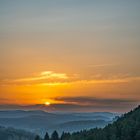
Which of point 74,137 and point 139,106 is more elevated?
point 139,106

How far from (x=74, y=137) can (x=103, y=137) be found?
2259 cm

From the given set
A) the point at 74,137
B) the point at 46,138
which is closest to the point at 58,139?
the point at 46,138

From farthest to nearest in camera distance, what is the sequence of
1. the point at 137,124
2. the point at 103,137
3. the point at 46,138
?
the point at 46,138
the point at 103,137
the point at 137,124

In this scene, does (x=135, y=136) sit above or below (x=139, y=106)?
below

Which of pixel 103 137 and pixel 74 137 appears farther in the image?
pixel 74 137

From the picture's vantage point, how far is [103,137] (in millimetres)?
116062

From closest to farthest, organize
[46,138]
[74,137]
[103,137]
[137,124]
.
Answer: [137,124] < [103,137] < [74,137] < [46,138]

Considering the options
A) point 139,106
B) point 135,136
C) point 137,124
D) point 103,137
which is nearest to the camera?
point 135,136

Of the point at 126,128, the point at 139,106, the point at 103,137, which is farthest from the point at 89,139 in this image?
the point at 139,106

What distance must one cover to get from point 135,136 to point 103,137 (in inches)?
632

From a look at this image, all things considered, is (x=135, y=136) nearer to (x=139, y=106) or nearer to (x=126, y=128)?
(x=126, y=128)

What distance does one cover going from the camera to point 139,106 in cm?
15238

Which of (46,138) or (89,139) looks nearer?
(89,139)

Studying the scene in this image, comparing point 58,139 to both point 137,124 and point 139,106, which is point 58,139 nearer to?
point 139,106
